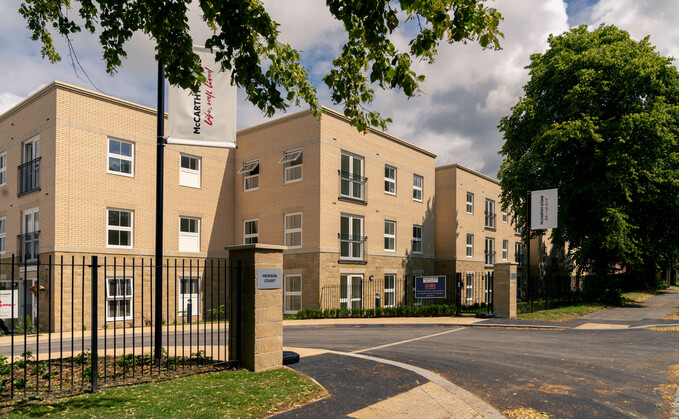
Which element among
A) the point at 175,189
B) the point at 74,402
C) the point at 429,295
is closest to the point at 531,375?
the point at 74,402

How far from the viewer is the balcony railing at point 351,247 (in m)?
24.6

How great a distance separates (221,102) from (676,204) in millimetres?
22415

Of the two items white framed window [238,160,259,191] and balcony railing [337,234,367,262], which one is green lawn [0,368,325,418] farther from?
white framed window [238,160,259,191]

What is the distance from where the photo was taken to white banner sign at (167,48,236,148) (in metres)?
10.1

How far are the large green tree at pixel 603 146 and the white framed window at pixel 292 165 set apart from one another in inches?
440

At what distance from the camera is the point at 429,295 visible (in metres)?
21.7

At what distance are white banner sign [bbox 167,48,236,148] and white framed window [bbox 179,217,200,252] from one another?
14.4 meters

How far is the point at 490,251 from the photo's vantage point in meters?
36.8

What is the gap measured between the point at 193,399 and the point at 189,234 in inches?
731

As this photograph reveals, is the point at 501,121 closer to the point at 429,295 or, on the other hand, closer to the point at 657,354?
the point at 429,295

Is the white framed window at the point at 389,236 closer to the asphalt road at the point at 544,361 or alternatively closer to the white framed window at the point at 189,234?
the white framed window at the point at 189,234

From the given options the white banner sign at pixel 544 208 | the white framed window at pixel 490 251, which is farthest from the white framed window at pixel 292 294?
the white framed window at pixel 490 251

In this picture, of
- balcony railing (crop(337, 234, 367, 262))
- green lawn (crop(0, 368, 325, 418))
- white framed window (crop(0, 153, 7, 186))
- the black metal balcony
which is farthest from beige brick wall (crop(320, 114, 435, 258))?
green lawn (crop(0, 368, 325, 418))

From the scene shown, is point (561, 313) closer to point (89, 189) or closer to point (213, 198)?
point (213, 198)
